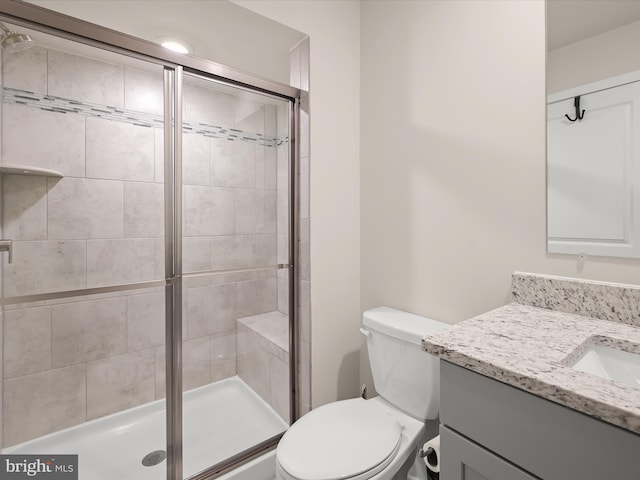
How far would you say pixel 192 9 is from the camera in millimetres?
1358

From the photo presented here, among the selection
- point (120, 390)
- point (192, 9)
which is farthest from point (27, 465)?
point (192, 9)

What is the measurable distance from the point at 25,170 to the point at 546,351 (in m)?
1.64

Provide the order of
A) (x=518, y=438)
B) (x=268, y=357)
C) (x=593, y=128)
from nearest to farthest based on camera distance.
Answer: (x=518, y=438) → (x=593, y=128) → (x=268, y=357)

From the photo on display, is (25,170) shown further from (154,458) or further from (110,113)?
(154,458)

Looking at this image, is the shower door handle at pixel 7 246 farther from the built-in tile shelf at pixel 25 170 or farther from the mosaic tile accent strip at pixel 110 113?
the mosaic tile accent strip at pixel 110 113

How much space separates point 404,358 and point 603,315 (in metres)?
0.65

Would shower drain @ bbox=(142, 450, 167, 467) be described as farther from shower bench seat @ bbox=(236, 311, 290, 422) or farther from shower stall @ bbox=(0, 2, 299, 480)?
shower bench seat @ bbox=(236, 311, 290, 422)

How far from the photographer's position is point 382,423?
3.80 feet

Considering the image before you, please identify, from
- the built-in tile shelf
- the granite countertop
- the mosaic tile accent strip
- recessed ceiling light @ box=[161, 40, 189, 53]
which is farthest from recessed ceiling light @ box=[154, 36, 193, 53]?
the granite countertop

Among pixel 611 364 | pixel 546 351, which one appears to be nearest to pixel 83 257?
pixel 546 351

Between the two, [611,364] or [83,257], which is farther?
[83,257]

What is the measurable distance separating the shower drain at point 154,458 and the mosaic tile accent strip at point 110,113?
1.38 meters

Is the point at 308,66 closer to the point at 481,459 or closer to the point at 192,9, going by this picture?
the point at 192,9

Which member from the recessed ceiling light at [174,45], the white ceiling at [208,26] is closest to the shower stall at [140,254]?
the white ceiling at [208,26]
